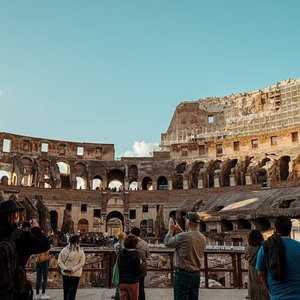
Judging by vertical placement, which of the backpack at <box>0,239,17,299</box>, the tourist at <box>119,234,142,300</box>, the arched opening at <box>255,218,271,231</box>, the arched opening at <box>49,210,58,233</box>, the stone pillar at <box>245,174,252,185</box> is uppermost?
the stone pillar at <box>245,174,252,185</box>

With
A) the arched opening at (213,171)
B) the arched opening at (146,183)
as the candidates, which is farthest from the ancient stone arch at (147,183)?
the arched opening at (213,171)

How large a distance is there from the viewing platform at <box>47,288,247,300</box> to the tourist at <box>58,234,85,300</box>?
5.52ft

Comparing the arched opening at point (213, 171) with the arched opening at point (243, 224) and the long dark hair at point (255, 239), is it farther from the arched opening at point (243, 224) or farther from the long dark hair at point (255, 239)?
the long dark hair at point (255, 239)

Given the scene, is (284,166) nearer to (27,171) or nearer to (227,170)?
(227,170)

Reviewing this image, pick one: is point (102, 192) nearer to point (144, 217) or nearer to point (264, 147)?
point (144, 217)

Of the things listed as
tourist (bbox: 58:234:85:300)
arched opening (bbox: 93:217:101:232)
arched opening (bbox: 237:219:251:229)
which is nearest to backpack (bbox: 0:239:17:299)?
tourist (bbox: 58:234:85:300)

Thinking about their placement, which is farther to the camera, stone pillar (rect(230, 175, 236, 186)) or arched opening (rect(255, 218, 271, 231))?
stone pillar (rect(230, 175, 236, 186))

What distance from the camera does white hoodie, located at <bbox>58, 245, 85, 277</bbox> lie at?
735 cm

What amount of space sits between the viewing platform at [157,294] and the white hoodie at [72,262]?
1.81 m

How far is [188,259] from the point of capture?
19.8 ft

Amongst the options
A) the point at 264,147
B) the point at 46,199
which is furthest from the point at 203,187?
the point at 46,199

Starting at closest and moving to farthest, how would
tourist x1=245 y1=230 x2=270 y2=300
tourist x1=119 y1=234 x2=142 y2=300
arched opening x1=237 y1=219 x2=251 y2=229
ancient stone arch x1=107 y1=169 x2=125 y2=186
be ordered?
tourist x1=119 y1=234 x2=142 y2=300
tourist x1=245 y1=230 x2=270 y2=300
arched opening x1=237 y1=219 x2=251 y2=229
ancient stone arch x1=107 y1=169 x2=125 y2=186

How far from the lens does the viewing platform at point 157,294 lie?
894 centimetres

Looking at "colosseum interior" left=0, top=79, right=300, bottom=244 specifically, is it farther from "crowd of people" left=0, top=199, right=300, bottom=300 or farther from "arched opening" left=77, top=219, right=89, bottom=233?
"crowd of people" left=0, top=199, right=300, bottom=300
